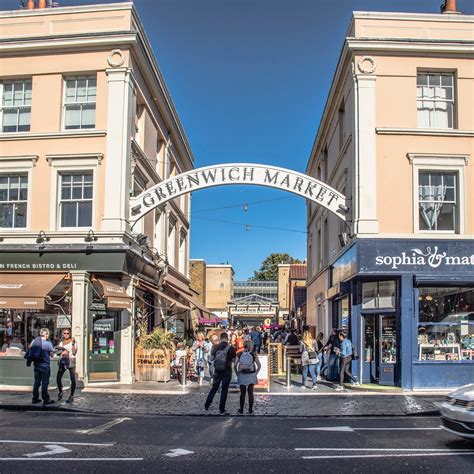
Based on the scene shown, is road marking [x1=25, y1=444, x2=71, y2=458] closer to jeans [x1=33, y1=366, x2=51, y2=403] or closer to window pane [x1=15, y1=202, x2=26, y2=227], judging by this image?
jeans [x1=33, y1=366, x2=51, y2=403]

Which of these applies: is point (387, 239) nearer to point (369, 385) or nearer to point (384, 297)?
point (384, 297)

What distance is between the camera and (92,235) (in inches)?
747

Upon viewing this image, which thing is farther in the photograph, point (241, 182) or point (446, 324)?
point (241, 182)

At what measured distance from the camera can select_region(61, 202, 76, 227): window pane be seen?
778 inches

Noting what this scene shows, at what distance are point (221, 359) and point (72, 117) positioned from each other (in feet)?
35.0

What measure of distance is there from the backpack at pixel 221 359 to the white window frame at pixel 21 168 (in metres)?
9.14

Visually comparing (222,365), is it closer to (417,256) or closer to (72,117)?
(417,256)

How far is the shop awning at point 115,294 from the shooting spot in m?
18.3

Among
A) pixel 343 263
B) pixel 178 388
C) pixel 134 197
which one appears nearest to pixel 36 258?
pixel 134 197

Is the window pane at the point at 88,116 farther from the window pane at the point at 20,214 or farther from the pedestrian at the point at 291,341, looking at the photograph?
the pedestrian at the point at 291,341

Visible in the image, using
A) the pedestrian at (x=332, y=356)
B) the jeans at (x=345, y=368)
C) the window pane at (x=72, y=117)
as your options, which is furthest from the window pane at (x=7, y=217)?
the jeans at (x=345, y=368)

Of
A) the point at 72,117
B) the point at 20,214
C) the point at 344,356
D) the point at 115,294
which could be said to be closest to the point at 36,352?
the point at 115,294

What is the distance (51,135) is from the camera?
1975cm

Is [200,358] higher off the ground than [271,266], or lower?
lower
